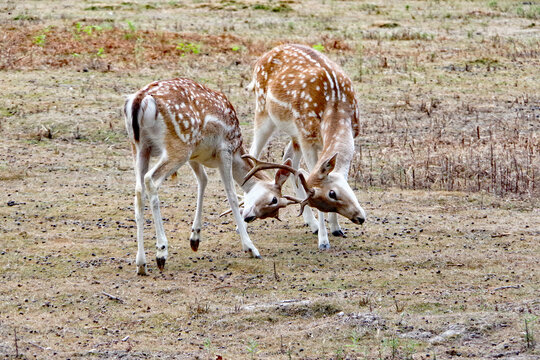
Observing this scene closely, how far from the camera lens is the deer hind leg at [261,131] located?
9.82 m

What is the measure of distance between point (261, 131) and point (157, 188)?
2.44 m

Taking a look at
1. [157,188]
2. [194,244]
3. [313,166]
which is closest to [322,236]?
[313,166]

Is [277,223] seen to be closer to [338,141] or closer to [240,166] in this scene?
[240,166]

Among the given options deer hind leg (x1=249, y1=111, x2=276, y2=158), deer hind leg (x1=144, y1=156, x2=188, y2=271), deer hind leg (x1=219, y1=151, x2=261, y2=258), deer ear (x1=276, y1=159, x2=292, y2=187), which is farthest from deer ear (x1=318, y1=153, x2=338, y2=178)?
deer hind leg (x1=249, y1=111, x2=276, y2=158)

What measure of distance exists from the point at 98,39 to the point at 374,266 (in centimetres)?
1155

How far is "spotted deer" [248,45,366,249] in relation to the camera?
7848mm

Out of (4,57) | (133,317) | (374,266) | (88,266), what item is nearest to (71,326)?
(133,317)

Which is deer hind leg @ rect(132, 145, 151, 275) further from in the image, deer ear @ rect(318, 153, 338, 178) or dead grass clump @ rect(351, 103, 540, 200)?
dead grass clump @ rect(351, 103, 540, 200)

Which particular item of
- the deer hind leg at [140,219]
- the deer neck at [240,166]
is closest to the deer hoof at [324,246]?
the deer neck at [240,166]

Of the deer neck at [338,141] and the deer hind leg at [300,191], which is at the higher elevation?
the deer neck at [338,141]

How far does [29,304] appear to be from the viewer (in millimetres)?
6961

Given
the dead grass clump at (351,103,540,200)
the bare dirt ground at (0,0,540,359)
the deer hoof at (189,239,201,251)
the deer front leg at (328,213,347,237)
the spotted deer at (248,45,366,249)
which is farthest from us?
the dead grass clump at (351,103,540,200)

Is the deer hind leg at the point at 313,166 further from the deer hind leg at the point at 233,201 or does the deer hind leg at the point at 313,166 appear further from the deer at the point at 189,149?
the deer hind leg at the point at 233,201

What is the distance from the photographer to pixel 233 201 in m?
8.47
